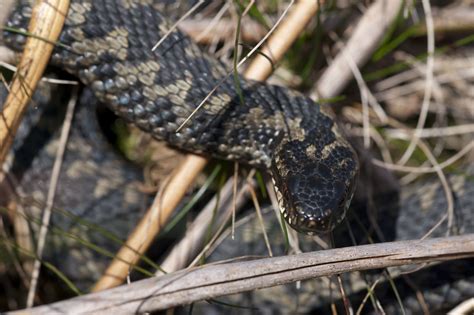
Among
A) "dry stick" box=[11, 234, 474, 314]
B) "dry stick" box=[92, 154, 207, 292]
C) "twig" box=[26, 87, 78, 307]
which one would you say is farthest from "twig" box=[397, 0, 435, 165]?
"twig" box=[26, 87, 78, 307]

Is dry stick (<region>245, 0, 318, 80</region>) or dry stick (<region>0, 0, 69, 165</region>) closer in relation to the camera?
dry stick (<region>0, 0, 69, 165</region>)

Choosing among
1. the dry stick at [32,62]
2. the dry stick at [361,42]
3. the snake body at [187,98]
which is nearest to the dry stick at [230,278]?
the snake body at [187,98]

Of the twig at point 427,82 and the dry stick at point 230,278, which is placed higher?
the twig at point 427,82

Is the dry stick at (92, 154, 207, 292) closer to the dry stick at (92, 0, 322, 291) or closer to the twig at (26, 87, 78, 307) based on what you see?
the dry stick at (92, 0, 322, 291)

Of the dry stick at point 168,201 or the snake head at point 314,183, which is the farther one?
the dry stick at point 168,201

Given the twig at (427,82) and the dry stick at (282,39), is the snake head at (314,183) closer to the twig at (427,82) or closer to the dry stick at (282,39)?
the dry stick at (282,39)

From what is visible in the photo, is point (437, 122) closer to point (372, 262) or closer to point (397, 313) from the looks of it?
point (397, 313)
